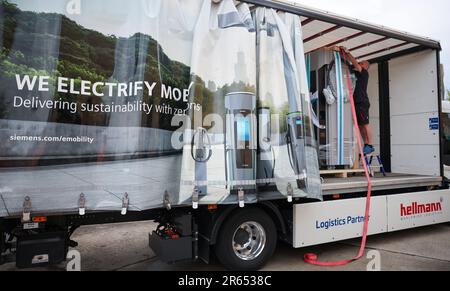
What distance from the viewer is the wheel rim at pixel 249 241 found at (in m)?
4.11

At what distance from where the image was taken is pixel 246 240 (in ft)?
13.7

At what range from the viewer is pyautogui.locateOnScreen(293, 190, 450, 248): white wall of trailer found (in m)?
4.42

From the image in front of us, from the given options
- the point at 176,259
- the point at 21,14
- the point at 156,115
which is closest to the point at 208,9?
the point at 156,115

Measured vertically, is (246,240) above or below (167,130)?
below

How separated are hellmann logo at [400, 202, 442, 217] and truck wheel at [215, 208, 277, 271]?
281cm

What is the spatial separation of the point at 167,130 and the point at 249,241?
191 centimetres

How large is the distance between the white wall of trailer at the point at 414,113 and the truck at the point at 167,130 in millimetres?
1785

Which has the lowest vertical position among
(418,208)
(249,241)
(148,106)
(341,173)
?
(249,241)

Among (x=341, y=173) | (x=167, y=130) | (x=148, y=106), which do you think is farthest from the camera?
(x=341, y=173)

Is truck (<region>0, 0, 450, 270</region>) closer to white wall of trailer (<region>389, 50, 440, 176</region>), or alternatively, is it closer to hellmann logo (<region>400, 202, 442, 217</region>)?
hellmann logo (<region>400, 202, 442, 217</region>)

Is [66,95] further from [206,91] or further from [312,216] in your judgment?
[312,216]

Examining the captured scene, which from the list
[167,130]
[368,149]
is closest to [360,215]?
[368,149]

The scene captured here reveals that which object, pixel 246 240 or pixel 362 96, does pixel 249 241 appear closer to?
pixel 246 240

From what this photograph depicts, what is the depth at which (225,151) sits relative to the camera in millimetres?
3598
